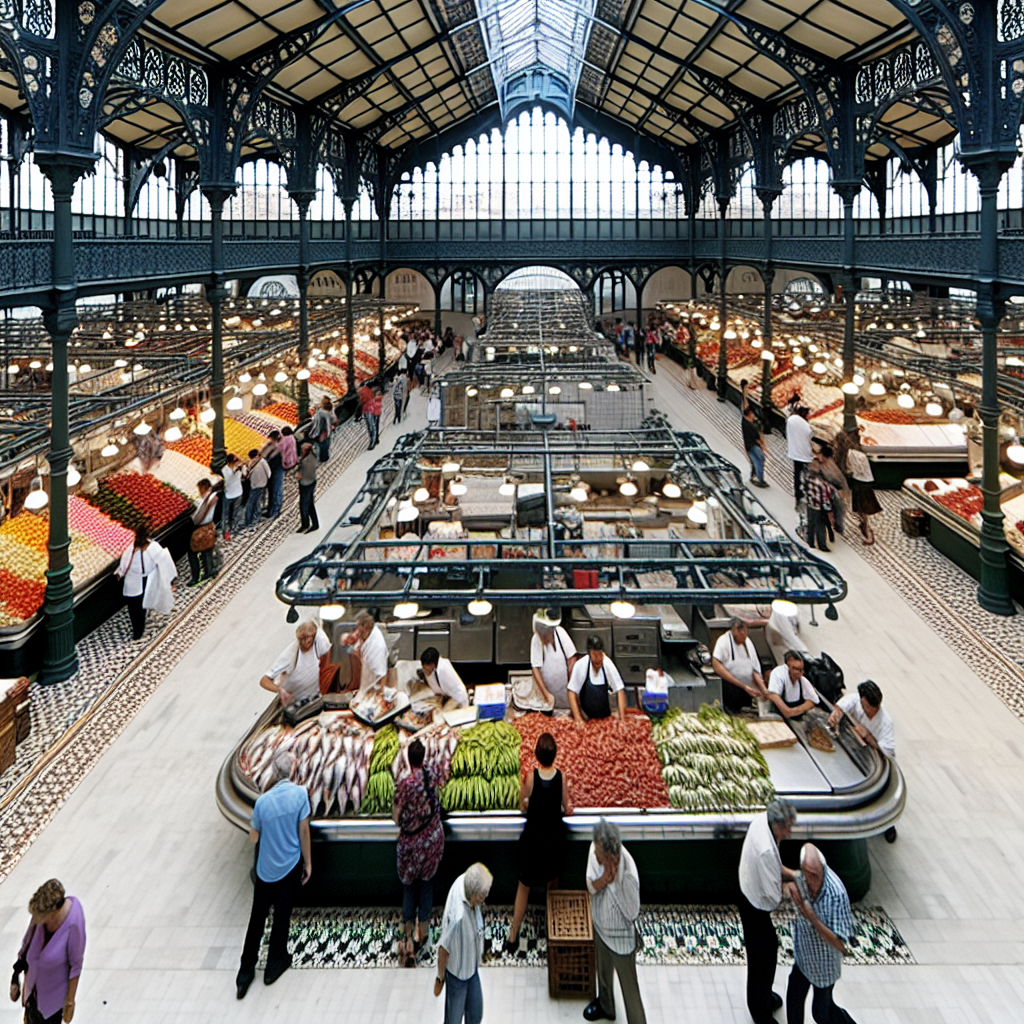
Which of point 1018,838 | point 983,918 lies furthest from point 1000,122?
point 983,918

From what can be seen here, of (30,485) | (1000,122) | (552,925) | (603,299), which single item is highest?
(603,299)

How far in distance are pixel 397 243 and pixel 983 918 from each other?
30114mm

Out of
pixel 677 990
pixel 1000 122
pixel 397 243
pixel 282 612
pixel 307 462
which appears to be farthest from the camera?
pixel 397 243

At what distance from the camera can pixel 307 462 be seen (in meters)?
11.8

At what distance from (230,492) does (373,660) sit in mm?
6725

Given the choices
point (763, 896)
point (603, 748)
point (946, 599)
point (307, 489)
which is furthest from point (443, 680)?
point (946, 599)

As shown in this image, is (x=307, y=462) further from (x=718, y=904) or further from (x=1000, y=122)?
(x=1000, y=122)

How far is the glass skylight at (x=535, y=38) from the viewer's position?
20.6 meters

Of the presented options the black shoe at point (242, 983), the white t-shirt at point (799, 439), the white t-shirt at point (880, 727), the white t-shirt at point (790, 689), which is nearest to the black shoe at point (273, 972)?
the black shoe at point (242, 983)

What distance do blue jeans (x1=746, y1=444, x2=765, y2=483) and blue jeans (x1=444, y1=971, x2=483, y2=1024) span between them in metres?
11.1

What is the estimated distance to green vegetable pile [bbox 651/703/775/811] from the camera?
16.1 feet

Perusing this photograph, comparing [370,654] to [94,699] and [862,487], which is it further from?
[862,487]

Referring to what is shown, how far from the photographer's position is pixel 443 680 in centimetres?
584

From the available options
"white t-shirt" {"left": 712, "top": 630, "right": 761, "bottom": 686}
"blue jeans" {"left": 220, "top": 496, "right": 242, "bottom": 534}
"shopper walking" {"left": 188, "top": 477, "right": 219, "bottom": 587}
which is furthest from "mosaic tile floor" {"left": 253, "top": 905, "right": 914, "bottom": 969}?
"blue jeans" {"left": 220, "top": 496, "right": 242, "bottom": 534}
